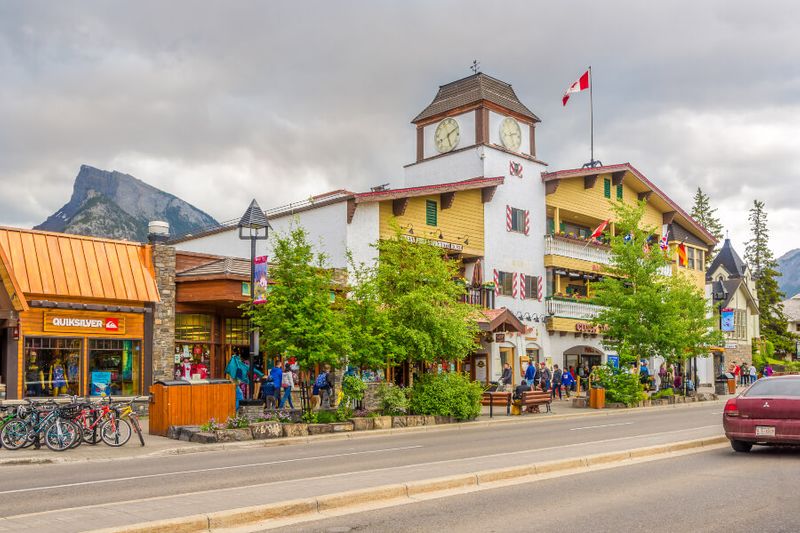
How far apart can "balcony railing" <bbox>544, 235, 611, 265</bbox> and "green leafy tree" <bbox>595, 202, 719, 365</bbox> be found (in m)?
5.18

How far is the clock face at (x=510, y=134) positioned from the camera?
39.8 meters

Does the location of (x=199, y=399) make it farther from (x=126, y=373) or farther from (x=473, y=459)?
(x=473, y=459)

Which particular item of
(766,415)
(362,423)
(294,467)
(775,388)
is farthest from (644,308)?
(294,467)

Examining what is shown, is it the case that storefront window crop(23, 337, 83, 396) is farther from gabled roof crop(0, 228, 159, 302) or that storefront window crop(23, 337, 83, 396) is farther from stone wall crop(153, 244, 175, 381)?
stone wall crop(153, 244, 175, 381)

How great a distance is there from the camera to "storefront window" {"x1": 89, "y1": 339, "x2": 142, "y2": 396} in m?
24.6

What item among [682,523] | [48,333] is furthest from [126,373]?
[682,523]

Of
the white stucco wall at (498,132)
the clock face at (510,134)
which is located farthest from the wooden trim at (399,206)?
the clock face at (510,134)

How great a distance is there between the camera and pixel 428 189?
3412cm

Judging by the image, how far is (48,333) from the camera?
76.8 feet

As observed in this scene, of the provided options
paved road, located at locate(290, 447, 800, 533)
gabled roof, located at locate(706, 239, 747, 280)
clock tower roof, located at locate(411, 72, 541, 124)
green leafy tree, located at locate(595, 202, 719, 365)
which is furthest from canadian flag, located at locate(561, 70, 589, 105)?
gabled roof, located at locate(706, 239, 747, 280)

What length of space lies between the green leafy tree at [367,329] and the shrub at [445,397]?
171 centimetres

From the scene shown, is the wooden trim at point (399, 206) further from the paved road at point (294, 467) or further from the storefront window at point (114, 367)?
the paved road at point (294, 467)

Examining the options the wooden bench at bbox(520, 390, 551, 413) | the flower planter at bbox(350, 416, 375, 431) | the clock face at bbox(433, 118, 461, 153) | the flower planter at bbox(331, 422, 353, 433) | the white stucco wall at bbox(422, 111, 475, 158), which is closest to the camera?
the flower planter at bbox(331, 422, 353, 433)

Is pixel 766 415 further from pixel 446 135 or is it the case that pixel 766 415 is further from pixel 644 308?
pixel 446 135
